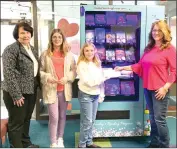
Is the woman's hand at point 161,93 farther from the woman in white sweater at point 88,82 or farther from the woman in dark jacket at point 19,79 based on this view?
the woman in dark jacket at point 19,79

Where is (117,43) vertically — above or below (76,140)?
above

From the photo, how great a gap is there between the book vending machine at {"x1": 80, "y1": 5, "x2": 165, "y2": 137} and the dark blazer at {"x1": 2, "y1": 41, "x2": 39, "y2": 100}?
34.6 inches

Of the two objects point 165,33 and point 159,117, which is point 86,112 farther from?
point 165,33

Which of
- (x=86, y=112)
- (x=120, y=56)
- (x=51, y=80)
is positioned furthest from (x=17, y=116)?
(x=120, y=56)

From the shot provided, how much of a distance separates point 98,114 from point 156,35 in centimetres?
126

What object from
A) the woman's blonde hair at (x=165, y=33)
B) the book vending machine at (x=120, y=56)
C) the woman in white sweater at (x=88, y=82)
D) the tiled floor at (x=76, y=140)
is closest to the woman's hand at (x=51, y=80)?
the woman in white sweater at (x=88, y=82)

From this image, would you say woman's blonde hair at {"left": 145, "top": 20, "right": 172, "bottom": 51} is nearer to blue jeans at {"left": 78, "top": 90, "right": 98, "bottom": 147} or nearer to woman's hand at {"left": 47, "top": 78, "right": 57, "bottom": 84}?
blue jeans at {"left": 78, "top": 90, "right": 98, "bottom": 147}

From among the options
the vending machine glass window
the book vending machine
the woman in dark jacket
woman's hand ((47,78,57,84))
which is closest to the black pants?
the woman in dark jacket

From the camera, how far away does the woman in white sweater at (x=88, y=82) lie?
2.64 meters

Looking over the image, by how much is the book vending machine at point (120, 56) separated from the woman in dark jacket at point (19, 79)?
32.2 inches

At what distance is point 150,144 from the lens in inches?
117

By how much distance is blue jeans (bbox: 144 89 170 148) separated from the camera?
8.57 feet

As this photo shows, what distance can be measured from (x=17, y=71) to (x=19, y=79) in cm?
9

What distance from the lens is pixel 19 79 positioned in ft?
8.10
